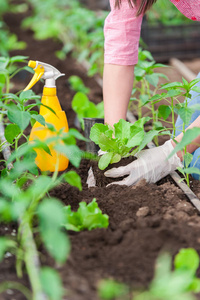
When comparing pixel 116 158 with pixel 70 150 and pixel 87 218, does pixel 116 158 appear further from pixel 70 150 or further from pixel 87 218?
pixel 70 150

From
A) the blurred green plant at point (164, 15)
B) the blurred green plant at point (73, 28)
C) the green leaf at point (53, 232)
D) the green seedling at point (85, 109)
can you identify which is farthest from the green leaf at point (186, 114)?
the blurred green plant at point (164, 15)

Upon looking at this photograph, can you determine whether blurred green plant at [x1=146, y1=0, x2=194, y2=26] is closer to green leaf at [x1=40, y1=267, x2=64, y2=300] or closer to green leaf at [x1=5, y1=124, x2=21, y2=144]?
green leaf at [x1=5, y1=124, x2=21, y2=144]

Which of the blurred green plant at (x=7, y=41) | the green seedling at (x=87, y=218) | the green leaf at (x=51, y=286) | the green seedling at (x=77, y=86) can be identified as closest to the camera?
the green leaf at (x=51, y=286)

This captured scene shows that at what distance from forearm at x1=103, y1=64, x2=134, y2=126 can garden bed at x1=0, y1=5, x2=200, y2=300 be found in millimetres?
419

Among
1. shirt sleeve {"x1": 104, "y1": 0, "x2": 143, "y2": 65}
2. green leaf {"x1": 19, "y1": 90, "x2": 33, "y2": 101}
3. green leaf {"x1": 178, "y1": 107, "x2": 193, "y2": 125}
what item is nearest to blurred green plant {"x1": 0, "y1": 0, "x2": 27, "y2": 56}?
shirt sleeve {"x1": 104, "y1": 0, "x2": 143, "y2": 65}

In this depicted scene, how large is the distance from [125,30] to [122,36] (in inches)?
1.2

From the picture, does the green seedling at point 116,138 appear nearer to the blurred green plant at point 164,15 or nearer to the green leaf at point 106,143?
the green leaf at point 106,143

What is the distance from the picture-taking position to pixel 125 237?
140cm

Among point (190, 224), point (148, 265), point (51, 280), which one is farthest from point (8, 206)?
point (190, 224)

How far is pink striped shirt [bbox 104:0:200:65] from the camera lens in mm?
2102

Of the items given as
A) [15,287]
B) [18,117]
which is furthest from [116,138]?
[15,287]

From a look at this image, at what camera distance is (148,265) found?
4.08 ft

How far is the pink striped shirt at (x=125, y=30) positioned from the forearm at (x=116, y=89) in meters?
0.04

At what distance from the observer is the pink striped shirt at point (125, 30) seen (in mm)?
2102
